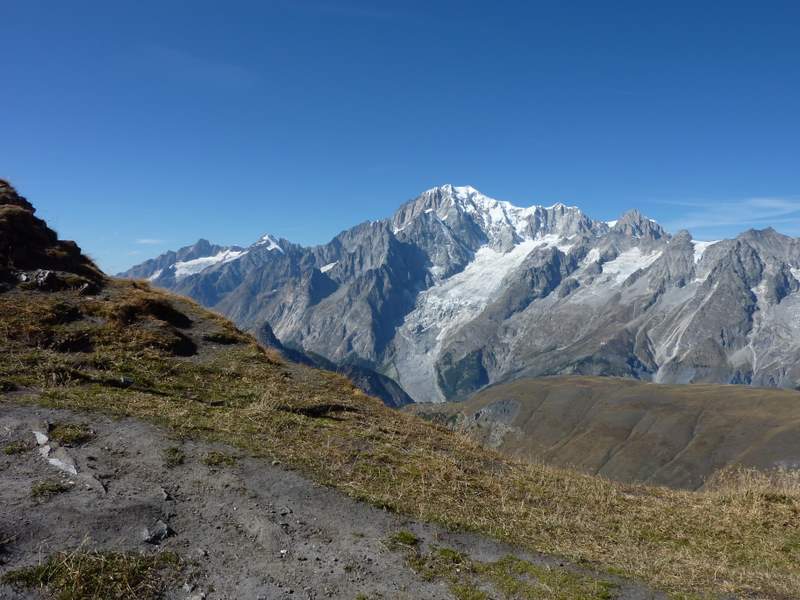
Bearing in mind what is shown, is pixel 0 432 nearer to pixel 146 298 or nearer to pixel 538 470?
pixel 146 298

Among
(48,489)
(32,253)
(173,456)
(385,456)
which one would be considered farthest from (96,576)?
(32,253)

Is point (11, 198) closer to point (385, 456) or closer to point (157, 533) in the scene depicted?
point (385, 456)

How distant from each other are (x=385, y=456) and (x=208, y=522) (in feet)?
24.6

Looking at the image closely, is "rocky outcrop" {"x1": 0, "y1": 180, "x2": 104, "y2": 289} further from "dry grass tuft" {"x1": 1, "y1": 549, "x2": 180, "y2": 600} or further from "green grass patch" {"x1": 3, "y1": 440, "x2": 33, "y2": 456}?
"dry grass tuft" {"x1": 1, "y1": 549, "x2": 180, "y2": 600}

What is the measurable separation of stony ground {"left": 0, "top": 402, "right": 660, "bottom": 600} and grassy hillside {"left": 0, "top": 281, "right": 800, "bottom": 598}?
3.94ft

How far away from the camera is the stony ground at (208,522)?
10.6 m

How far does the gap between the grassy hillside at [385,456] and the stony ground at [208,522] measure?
1.20 m

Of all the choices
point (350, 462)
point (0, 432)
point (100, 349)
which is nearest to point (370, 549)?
point (350, 462)

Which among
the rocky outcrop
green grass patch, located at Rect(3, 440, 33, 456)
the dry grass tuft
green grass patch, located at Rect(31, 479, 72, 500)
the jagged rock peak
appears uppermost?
the jagged rock peak

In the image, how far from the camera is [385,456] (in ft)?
61.0

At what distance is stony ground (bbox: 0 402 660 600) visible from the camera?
10.6m

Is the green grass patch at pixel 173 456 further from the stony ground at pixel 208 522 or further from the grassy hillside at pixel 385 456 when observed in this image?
the grassy hillside at pixel 385 456

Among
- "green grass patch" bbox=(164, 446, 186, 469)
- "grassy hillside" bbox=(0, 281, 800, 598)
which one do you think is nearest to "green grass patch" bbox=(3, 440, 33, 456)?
"grassy hillside" bbox=(0, 281, 800, 598)

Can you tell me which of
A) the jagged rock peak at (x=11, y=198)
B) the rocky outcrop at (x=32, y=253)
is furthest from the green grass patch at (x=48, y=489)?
the jagged rock peak at (x=11, y=198)
